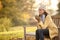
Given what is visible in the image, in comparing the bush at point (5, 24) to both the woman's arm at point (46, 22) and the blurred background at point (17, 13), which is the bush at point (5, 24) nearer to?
the blurred background at point (17, 13)

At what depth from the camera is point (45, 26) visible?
3.53 metres

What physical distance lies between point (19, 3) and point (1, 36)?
2.87 feet

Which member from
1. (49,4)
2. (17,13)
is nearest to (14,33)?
(17,13)

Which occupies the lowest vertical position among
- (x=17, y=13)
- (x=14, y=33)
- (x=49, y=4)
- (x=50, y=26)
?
(x=14, y=33)

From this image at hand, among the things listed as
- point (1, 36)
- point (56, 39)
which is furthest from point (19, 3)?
point (56, 39)

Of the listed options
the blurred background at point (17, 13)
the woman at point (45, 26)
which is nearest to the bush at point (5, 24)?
the blurred background at point (17, 13)

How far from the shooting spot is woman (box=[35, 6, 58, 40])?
349 centimetres

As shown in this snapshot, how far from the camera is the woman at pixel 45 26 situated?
3.49 meters

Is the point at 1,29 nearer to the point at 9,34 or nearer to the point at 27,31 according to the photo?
the point at 9,34

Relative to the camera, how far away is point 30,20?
11.9 ft

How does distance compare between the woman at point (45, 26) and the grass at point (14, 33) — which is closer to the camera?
the woman at point (45, 26)

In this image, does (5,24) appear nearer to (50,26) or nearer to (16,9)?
(16,9)

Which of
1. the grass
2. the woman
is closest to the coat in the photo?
the woman

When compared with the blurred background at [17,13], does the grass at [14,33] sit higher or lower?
lower
